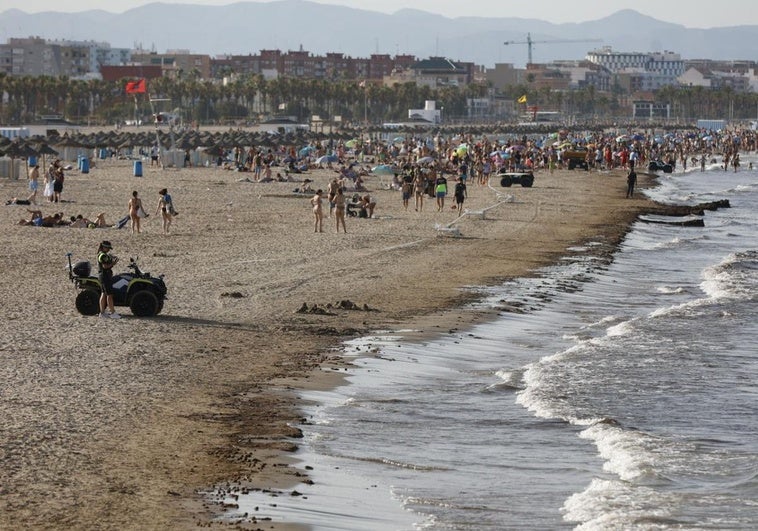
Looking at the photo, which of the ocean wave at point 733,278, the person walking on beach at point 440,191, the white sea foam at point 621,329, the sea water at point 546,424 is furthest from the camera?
the person walking on beach at point 440,191

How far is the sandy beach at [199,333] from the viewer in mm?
9836

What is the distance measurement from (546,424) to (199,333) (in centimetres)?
530

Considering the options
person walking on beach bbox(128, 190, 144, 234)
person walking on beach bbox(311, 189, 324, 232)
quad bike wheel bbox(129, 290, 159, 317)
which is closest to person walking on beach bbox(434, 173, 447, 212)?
person walking on beach bbox(311, 189, 324, 232)

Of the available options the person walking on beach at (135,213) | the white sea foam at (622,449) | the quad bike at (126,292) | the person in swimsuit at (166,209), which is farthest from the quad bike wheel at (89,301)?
the person in swimsuit at (166,209)

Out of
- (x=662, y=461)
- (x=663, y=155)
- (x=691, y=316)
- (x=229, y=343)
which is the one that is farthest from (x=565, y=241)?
(x=663, y=155)

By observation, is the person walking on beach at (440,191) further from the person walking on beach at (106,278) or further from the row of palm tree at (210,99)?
the row of palm tree at (210,99)

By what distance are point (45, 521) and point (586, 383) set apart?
27.5 ft

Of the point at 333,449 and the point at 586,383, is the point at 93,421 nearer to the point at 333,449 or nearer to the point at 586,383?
the point at 333,449

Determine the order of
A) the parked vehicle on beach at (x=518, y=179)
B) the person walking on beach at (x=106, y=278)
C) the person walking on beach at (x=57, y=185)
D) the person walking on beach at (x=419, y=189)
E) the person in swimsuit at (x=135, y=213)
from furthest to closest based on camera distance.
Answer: the parked vehicle on beach at (x=518, y=179)
the person walking on beach at (x=419, y=189)
the person walking on beach at (x=57, y=185)
the person in swimsuit at (x=135, y=213)
the person walking on beach at (x=106, y=278)

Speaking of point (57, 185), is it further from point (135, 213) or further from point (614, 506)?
point (614, 506)

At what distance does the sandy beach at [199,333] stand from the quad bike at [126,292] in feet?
0.99

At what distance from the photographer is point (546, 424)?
13266mm

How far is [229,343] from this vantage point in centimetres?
1622

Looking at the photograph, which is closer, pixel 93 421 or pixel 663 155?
pixel 93 421
